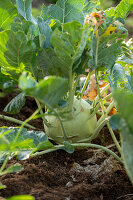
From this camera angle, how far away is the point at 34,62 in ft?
3.90

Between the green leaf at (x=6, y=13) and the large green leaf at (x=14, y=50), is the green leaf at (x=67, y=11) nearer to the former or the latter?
the green leaf at (x=6, y=13)

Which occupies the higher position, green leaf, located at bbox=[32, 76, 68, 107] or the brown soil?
green leaf, located at bbox=[32, 76, 68, 107]

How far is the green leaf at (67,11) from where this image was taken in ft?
4.27

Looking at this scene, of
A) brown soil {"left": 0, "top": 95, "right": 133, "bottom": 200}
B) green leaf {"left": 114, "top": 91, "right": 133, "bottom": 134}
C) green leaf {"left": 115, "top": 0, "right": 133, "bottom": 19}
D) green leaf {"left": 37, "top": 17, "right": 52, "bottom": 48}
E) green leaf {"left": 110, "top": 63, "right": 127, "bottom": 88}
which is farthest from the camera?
green leaf {"left": 115, "top": 0, "right": 133, "bottom": 19}

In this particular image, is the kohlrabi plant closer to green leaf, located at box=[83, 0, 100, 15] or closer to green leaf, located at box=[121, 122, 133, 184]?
green leaf, located at box=[83, 0, 100, 15]

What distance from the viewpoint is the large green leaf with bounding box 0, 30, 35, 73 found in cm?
102

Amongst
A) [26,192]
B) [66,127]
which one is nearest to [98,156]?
[66,127]

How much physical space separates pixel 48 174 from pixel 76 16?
2.33ft

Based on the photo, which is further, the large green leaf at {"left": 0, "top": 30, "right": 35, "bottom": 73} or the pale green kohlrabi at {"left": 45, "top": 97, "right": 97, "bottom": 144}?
the pale green kohlrabi at {"left": 45, "top": 97, "right": 97, "bottom": 144}

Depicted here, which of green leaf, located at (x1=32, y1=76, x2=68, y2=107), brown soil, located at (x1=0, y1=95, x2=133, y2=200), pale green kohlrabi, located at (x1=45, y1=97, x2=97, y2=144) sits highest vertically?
green leaf, located at (x1=32, y1=76, x2=68, y2=107)

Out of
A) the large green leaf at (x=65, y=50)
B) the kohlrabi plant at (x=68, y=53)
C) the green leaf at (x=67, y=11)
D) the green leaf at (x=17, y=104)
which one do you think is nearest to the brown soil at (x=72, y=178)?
the kohlrabi plant at (x=68, y=53)

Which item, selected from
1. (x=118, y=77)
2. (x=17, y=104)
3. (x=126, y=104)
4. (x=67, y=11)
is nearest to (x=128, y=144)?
(x=126, y=104)

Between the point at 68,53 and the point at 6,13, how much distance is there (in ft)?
1.42

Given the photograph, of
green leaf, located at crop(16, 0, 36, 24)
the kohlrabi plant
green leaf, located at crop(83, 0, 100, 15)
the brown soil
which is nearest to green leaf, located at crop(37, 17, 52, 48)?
the kohlrabi plant
